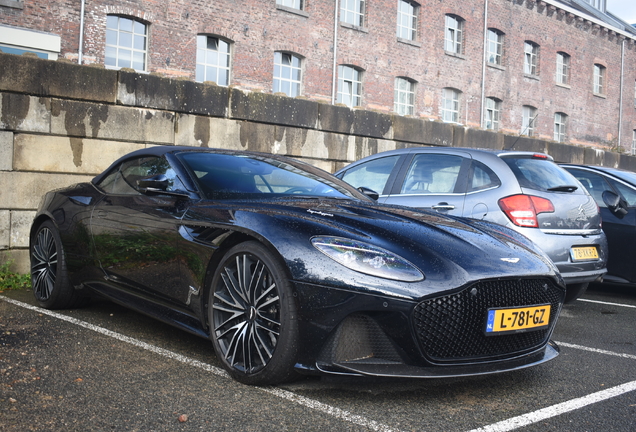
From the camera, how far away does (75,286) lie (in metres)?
5.20

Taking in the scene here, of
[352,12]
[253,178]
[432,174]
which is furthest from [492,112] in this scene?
[253,178]

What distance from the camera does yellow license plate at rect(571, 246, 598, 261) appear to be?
584 centimetres

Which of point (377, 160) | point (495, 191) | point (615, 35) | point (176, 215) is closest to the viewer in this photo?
Result: point (176, 215)

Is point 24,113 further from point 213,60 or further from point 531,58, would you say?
point 531,58

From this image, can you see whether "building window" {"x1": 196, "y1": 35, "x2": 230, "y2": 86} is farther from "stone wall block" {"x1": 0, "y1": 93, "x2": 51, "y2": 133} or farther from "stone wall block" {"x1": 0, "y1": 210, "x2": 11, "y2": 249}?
"stone wall block" {"x1": 0, "y1": 210, "x2": 11, "y2": 249}

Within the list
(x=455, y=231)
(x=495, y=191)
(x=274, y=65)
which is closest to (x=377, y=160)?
(x=495, y=191)

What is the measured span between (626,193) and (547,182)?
208 centimetres

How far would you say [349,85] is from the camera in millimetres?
23297

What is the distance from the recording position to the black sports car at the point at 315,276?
315cm

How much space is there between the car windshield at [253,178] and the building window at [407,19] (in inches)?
837

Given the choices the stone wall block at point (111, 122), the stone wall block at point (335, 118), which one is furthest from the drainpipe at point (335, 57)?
the stone wall block at point (111, 122)

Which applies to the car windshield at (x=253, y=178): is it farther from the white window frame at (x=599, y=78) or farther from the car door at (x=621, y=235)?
the white window frame at (x=599, y=78)

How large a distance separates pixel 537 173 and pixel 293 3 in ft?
56.7

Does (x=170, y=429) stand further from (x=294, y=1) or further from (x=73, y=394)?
(x=294, y=1)
